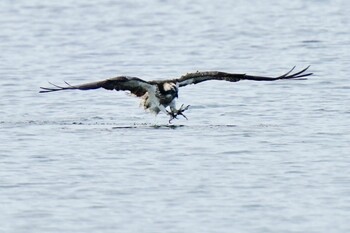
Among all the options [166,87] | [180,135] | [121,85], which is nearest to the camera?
[121,85]

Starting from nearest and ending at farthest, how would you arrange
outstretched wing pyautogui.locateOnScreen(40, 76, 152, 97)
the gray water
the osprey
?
the gray water → outstretched wing pyautogui.locateOnScreen(40, 76, 152, 97) → the osprey

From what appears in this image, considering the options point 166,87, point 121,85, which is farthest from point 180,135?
point 121,85

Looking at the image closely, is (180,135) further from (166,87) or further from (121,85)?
(121,85)

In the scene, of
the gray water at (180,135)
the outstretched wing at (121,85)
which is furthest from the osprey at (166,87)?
the gray water at (180,135)

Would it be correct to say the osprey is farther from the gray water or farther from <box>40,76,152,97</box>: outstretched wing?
the gray water

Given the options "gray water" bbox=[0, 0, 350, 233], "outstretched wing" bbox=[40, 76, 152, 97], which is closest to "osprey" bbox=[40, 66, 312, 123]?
"outstretched wing" bbox=[40, 76, 152, 97]

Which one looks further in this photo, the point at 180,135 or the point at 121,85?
the point at 180,135

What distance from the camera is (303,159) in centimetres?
1752

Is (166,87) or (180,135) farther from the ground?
(166,87)

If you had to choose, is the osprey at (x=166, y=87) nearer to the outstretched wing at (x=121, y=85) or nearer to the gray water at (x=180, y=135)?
the outstretched wing at (x=121, y=85)

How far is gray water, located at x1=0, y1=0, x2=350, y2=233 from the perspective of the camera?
585 inches

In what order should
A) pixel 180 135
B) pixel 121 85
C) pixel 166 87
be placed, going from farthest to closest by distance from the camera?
pixel 166 87 < pixel 180 135 < pixel 121 85

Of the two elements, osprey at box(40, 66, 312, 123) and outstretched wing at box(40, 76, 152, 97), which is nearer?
outstretched wing at box(40, 76, 152, 97)

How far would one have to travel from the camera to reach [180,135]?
19609 mm
